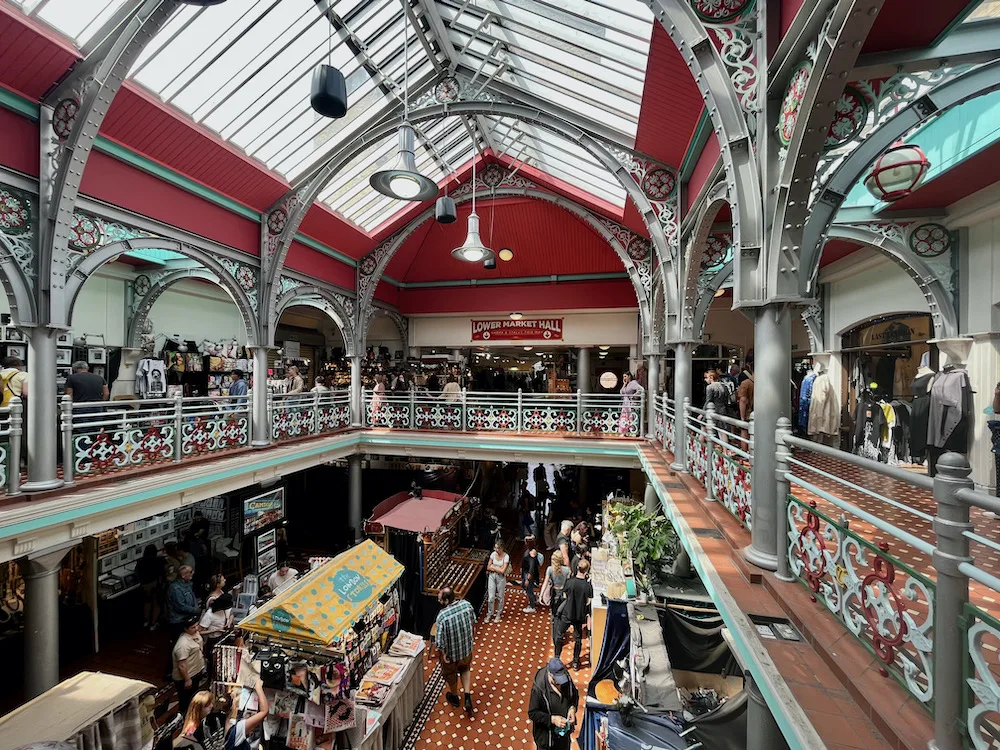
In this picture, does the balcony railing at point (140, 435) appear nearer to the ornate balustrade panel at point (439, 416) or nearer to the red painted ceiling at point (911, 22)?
the ornate balustrade panel at point (439, 416)

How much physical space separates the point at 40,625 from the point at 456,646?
522 centimetres

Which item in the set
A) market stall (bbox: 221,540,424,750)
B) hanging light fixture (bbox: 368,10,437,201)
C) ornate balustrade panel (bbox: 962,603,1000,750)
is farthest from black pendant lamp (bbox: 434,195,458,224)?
ornate balustrade panel (bbox: 962,603,1000,750)

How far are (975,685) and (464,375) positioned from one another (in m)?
13.7

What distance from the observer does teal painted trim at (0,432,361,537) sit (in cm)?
494

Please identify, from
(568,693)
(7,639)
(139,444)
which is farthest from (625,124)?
(7,639)

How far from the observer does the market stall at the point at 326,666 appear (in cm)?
517

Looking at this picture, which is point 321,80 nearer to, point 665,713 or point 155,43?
point 155,43

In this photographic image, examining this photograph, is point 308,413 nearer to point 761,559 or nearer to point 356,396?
point 356,396

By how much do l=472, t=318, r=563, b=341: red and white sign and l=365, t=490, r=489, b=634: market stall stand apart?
5.42 m

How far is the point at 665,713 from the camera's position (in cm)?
485

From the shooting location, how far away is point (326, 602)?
5.64 meters

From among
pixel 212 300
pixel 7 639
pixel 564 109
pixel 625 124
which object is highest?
pixel 564 109

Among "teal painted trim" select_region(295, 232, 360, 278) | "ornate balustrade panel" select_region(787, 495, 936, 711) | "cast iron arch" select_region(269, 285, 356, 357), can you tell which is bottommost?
"ornate balustrade panel" select_region(787, 495, 936, 711)

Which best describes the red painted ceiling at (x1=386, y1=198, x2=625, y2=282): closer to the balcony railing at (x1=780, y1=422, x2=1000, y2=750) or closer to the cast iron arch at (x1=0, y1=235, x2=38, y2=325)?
the cast iron arch at (x1=0, y1=235, x2=38, y2=325)
